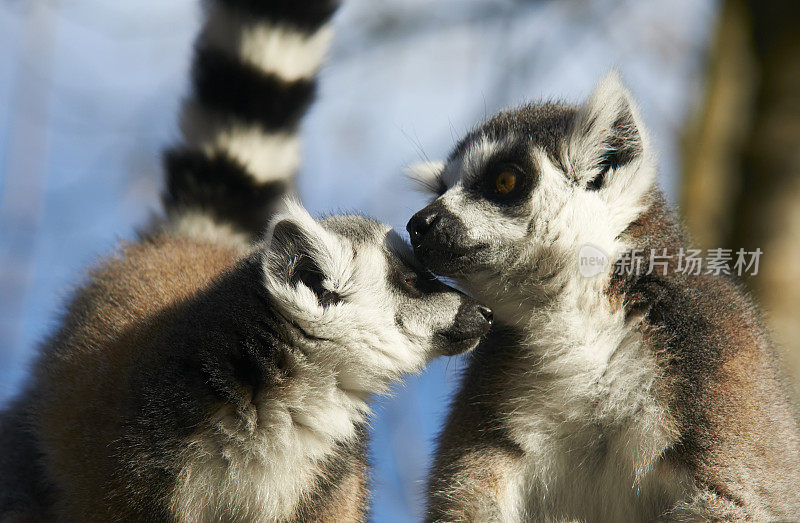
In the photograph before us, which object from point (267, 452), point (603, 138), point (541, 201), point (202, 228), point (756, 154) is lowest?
point (267, 452)

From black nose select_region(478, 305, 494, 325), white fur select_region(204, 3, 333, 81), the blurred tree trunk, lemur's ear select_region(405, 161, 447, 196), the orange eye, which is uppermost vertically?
the blurred tree trunk

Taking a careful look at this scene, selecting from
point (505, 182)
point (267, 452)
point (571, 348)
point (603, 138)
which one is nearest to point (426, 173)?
point (505, 182)

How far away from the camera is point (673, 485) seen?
2641 millimetres

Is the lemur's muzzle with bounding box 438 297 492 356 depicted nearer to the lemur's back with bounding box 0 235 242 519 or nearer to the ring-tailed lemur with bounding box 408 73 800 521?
the ring-tailed lemur with bounding box 408 73 800 521

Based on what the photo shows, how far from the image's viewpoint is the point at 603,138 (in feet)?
10.1

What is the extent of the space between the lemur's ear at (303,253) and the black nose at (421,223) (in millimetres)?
320

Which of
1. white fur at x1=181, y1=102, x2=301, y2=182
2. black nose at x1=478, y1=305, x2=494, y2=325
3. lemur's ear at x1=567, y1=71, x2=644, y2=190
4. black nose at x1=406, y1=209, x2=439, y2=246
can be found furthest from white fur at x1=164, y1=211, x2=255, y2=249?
lemur's ear at x1=567, y1=71, x2=644, y2=190

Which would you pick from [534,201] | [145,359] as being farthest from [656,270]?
[145,359]

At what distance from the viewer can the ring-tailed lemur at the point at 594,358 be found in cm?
260

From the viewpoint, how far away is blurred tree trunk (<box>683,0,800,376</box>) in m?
4.61

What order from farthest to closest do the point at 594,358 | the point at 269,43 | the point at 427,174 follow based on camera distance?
the point at 269,43
the point at 427,174
the point at 594,358

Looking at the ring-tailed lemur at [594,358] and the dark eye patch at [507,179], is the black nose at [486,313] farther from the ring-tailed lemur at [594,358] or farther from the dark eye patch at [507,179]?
the dark eye patch at [507,179]

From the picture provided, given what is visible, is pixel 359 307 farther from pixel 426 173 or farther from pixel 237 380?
pixel 426 173

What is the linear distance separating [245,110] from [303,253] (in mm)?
2020
